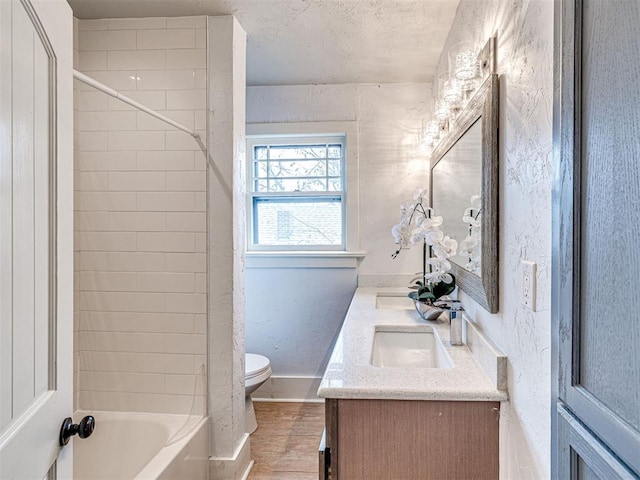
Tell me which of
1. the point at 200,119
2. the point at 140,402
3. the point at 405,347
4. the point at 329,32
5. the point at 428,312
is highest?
the point at 329,32

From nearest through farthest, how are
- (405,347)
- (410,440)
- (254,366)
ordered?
1. (410,440)
2. (405,347)
3. (254,366)

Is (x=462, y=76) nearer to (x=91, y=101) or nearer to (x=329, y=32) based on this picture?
(x=329, y=32)

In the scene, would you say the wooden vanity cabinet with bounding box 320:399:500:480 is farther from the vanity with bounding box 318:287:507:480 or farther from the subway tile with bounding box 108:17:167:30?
the subway tile with bounding box 108:17:167:30

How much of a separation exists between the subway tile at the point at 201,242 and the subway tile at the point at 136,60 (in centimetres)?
85

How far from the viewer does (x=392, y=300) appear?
2.79 meters

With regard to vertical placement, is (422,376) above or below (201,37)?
below

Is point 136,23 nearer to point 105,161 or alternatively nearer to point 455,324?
point 105,161

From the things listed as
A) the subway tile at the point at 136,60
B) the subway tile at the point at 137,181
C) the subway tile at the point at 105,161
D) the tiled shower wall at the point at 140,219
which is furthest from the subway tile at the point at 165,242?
the subway tile at the point at 136,60

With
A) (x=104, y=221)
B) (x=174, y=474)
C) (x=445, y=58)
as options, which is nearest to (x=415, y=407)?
(x=174, y=474)

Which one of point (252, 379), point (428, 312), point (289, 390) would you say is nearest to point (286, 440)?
point (252, 379)

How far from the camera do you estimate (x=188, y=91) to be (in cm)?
215

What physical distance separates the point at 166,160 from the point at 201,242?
1.45 feet

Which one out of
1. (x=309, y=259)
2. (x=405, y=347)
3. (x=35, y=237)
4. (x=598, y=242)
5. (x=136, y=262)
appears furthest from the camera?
(x=309, y=259)

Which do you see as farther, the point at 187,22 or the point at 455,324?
the point at 187,22
